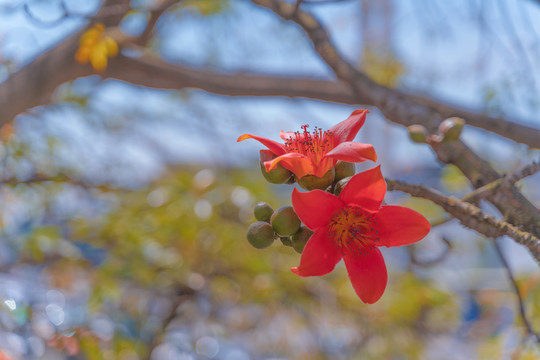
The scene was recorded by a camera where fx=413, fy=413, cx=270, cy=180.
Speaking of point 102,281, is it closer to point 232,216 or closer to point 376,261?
point 232,216

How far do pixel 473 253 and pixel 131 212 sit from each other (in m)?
1.67

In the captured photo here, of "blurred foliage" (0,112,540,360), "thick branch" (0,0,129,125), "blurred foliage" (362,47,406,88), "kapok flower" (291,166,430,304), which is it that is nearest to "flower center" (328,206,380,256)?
"kapok flower" (291,166,430,304)

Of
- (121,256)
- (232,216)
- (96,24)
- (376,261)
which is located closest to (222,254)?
(232,216)

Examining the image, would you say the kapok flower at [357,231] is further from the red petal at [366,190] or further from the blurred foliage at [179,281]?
the blurred foliage at [179,281]

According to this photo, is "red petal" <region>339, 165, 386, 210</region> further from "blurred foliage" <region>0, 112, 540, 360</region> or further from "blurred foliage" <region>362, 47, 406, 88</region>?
"blurred foliage" <region>362, 47, 406, 88</region>

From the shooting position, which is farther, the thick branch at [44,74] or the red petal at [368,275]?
the thick branch at [44,74]

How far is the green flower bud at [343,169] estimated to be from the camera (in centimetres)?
40

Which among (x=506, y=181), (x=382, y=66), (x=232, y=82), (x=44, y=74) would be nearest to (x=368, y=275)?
(x=506, y=181)

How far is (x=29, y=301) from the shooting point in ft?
3.07

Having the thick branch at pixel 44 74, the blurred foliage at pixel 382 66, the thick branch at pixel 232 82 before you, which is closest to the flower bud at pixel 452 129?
the thick branch at pixel 232 82

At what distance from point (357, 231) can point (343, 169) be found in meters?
0.07

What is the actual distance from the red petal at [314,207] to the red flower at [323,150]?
0.03 meters

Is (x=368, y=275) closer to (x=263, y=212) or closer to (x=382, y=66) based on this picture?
(x=263, y=212)

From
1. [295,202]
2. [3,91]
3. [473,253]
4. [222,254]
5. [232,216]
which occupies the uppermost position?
[295,202]
